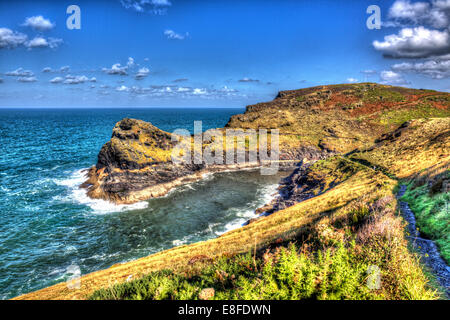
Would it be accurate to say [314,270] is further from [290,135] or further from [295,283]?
[290,135]

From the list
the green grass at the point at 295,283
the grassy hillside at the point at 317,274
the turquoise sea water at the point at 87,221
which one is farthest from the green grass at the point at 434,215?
the turquoise sea water at the point at 87,221

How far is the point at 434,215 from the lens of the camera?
30.7 ft

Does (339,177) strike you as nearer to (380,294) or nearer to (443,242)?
(443,242)

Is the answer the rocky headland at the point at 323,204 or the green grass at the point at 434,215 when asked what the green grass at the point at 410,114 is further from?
the green grass at the point at 434,215

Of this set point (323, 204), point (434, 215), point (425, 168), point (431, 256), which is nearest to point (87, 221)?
point (323, 204)

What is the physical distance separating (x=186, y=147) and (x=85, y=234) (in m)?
23.5

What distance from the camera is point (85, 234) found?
79.3 feet

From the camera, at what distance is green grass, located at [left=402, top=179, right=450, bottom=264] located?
791 centimetres

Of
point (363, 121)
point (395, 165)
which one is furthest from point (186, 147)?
point (363, 121)

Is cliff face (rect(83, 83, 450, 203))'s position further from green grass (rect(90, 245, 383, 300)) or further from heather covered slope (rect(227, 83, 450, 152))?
green grass (rect(90, 245, 383, 300))

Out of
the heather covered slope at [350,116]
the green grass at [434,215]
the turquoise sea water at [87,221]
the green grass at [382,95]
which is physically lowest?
the turquoise sea water at [87,221]

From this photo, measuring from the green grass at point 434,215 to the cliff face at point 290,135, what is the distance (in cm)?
2960

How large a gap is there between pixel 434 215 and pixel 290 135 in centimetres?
5326

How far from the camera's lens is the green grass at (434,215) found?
7911 millimetres
